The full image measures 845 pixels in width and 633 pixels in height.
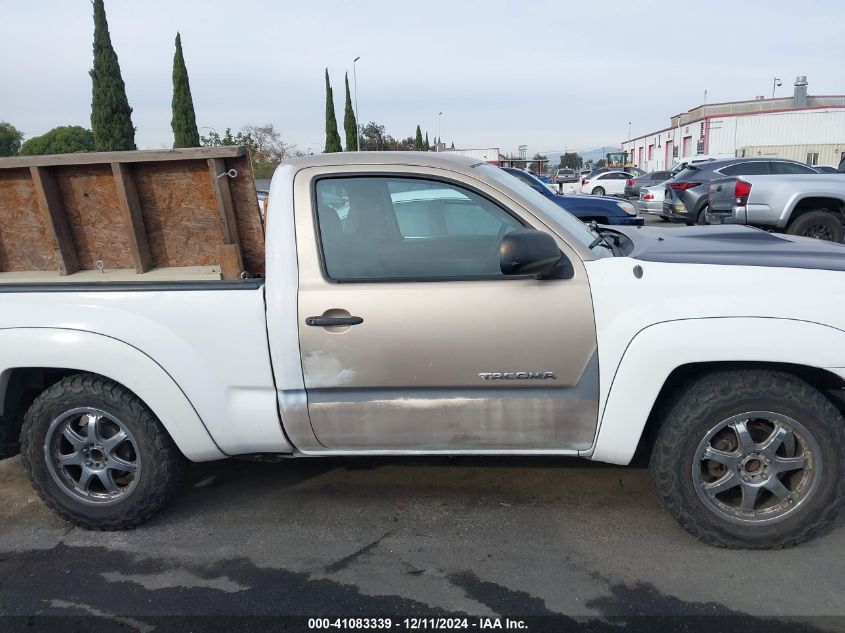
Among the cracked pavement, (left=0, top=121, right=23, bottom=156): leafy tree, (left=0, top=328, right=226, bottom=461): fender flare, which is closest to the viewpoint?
the cracked pavement

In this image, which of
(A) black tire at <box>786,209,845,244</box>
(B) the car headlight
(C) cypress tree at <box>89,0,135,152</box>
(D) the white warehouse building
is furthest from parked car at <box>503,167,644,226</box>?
(D) the white warehouse building

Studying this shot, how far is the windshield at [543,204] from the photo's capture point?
3.17m

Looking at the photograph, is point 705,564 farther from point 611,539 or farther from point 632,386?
point 632,386

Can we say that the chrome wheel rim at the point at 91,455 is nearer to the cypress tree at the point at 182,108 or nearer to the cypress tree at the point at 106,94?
the cypress tree at the point at 106,94

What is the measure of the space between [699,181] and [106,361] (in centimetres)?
1389

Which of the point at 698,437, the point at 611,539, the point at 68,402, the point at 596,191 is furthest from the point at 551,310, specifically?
the point at 596,191

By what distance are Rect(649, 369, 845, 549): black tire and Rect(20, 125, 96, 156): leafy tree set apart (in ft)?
153

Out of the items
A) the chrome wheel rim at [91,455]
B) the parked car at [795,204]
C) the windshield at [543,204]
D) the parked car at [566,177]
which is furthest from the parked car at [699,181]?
the parked car at [566,177]

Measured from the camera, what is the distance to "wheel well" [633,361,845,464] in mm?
2973

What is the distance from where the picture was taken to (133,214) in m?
3.36

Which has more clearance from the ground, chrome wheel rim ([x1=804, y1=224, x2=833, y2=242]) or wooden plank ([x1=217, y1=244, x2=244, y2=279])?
wooden plank ([x1=217, y1=244, x2=244, y2=279])

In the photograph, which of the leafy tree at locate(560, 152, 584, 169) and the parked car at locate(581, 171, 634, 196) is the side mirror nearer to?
the parked car at locate(581, 171, 634, 196)

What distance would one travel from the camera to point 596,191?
107ft

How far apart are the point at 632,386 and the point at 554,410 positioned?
14.0 inches
